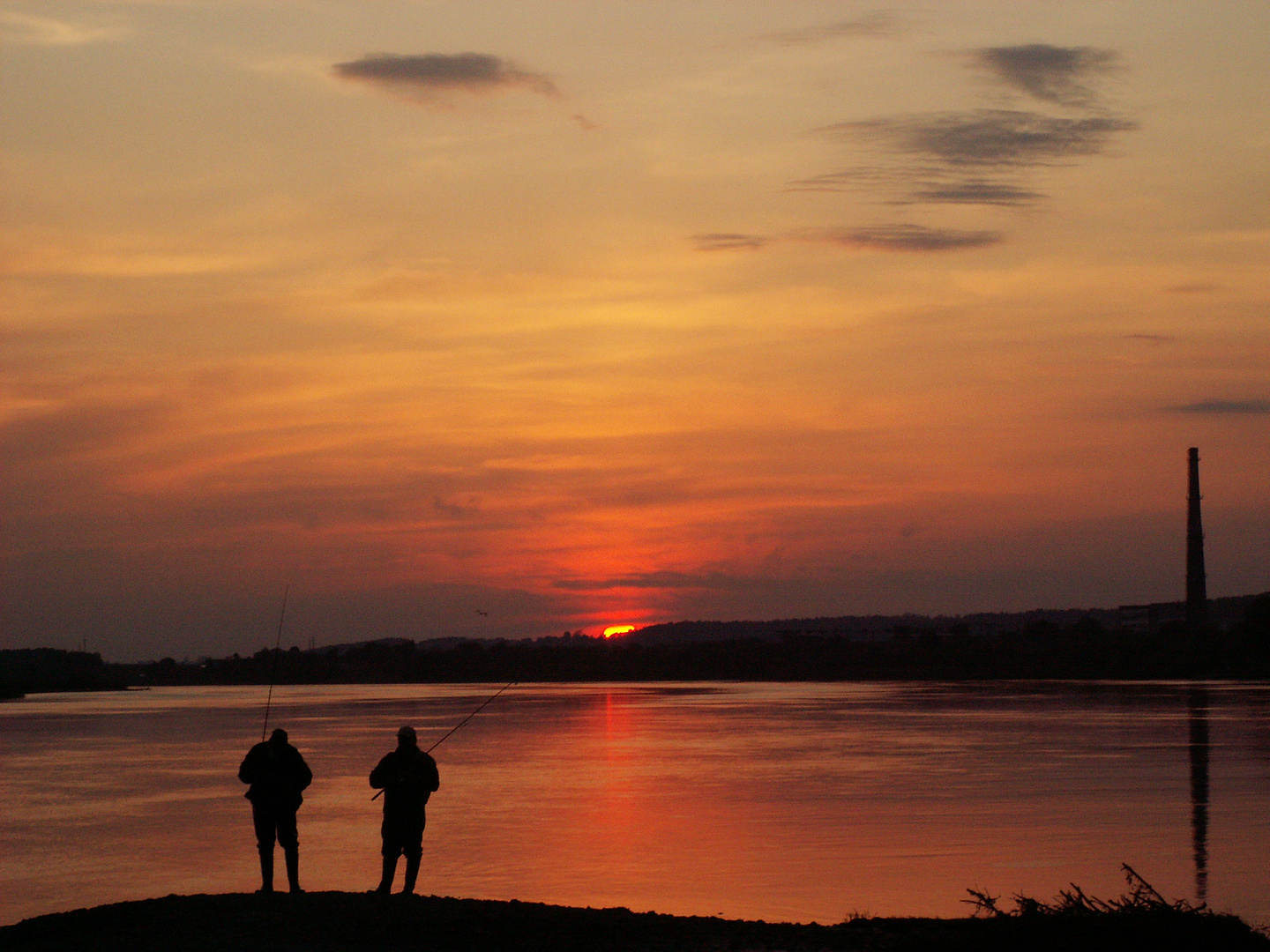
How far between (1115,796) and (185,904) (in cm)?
1822

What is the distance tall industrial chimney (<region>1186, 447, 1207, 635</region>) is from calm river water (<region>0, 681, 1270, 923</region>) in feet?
193

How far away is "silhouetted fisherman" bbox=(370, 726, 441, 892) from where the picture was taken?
13.0 meters

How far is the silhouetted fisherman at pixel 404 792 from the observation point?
13.0 metres

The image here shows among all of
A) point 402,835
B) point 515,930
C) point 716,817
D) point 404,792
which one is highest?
point 404,792

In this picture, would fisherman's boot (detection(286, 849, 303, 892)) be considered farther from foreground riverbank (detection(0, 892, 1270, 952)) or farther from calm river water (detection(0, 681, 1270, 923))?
calm river water (detection(0, 681, 1270, 923))

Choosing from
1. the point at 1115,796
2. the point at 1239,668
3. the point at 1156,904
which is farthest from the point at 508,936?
the point at 1239,668

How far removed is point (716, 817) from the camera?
25.0 metres

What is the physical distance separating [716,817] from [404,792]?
12.7 meters

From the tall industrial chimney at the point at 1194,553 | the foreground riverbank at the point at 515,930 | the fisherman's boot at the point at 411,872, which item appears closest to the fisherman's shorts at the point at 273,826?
the foreground riverbank at the point at 515,930

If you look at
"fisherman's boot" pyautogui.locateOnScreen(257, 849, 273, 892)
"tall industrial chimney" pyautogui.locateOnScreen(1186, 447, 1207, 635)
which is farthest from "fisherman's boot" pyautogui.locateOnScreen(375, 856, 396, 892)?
"tall industrial chimney" pyautogui.locateOnScreen(1186, 447, 1207, 635)

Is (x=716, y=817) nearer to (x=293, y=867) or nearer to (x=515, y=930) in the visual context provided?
(x=293, y=867)

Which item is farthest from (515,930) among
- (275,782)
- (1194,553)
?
(1194,553)

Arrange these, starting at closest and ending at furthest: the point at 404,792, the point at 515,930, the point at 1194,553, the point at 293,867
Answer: the point at 515,930 < the point at 404,792 < the point at 293,867 < the point at 1194,553

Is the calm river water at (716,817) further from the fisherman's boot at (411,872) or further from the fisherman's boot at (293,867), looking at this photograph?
the fisherman's boot at (293,867)
